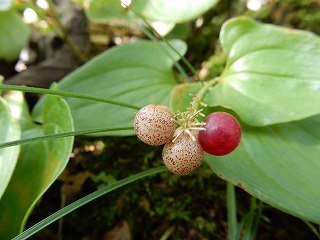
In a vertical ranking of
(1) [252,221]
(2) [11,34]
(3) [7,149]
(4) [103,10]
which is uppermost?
(2) [11,34]

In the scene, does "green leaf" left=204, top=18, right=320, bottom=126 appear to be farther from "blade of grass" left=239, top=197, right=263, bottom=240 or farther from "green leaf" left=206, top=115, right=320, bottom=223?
"blade of grass" left=239, top=197, right=263, bottom=240

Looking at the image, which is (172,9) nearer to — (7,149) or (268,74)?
(268,74)

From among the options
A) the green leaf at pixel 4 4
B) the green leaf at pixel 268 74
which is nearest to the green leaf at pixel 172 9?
the green leaf at pixel 268 74

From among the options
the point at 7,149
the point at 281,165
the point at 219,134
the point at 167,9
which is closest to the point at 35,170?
the point at 7,149

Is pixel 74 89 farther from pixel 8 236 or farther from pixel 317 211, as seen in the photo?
pixel 317 211

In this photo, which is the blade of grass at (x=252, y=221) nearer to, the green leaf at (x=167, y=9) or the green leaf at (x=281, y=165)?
the green leaf at (x=281, y=165)

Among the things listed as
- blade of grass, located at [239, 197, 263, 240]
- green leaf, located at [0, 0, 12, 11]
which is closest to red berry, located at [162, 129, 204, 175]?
blade of grass, located at [239, 197, 263, 240]
